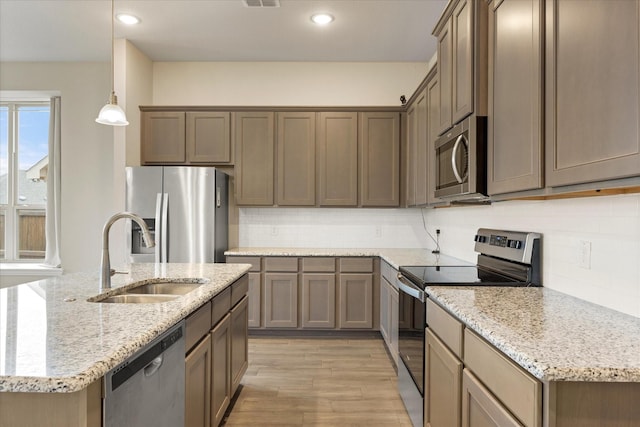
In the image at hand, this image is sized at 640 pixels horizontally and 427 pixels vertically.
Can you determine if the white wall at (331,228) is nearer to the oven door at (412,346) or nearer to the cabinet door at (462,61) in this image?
the oven door at (412,346)

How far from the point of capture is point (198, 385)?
1.80m

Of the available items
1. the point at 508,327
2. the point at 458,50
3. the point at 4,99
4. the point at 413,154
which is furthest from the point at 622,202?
the point at 4,99

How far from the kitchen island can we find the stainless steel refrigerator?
1.64 m

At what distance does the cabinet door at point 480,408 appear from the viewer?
118cm

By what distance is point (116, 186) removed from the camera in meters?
3.85

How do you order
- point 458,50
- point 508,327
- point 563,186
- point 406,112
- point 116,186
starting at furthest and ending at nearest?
point 406,112, point 116,186, point 458,50, point 563,186, point 508,327

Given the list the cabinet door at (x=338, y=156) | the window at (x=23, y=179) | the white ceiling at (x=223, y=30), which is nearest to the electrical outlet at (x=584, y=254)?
the white ceiling at (x=223, y=30)

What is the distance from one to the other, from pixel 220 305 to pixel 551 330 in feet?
5.10

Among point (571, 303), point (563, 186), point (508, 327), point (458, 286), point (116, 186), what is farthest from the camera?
point (116, 186)

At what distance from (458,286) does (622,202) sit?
789 mm

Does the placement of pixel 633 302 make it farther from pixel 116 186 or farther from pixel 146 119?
pixel 146 119

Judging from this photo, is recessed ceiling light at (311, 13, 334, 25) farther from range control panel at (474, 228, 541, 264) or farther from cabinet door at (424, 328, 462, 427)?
cabinet door at (424, 328, 462, 427)

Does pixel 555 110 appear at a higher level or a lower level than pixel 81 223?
higher

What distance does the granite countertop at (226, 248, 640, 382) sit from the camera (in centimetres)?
96
